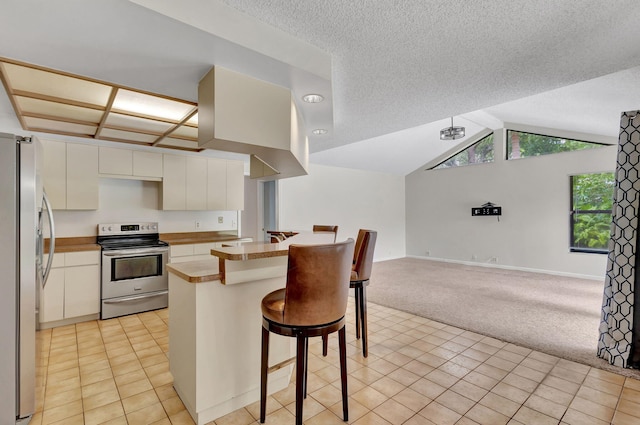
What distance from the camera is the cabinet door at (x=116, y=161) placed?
400 centimetres

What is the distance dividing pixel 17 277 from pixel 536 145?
313 inches

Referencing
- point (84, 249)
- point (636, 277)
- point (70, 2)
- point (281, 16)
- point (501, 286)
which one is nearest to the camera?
point (70, 2)

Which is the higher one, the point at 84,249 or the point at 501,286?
the point at 84,249

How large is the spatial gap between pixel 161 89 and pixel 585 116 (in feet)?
17.7

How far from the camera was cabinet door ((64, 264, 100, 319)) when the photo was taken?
3.57m

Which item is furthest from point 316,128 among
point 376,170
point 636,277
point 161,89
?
point 376,170

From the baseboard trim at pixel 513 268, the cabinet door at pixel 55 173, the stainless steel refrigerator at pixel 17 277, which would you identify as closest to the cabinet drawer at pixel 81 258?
the cabinet door at pixel 55 173

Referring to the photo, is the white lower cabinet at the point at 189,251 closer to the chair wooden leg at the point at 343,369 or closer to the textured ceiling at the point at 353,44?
the textured ceiling at the point at 353,44

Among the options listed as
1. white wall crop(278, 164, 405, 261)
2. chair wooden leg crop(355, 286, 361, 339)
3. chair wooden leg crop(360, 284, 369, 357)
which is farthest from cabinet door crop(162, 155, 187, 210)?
chair wooden leg crop(360, 284, 369, 357)

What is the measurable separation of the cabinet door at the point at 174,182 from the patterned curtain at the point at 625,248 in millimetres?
4987

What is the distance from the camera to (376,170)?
7.93m

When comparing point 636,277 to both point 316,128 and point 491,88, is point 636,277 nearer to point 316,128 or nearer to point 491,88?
point 491,88

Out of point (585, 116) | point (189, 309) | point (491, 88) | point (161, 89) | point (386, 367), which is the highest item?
point (585, 116)

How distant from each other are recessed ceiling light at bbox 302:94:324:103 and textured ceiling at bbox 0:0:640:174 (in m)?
0.15
